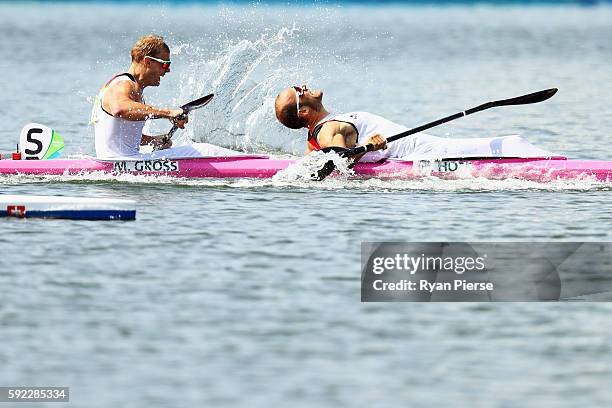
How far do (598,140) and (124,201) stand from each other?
12.7 meters

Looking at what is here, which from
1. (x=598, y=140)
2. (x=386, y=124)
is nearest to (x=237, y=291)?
(x=386, y=124)

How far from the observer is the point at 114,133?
744 inches

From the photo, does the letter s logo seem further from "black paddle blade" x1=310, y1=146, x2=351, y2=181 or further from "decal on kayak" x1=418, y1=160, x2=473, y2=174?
"decal on kayak" x1=418, y1=160, x2=473, y2=174

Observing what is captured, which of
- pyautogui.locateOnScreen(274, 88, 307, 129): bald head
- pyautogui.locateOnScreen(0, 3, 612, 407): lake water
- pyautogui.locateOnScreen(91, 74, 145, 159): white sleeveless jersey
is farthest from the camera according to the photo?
pyautogui.locateOnScreen(91, 74, 145, 159): white sleeveless jersey

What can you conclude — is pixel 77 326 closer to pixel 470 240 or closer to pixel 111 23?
pixel 470 240

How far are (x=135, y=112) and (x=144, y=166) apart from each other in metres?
0.89

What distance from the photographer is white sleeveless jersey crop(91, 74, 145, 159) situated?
18.8 meters

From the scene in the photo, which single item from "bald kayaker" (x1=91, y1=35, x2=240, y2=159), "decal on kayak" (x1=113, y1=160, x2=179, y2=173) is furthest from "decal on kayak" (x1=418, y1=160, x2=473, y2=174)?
"decal on kayak" (x1=113, y1=160, x2=179, y2=173)

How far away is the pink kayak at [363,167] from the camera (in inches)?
725

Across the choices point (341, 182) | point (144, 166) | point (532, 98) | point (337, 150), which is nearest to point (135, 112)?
point (144, 166)

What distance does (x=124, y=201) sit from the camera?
1619cm

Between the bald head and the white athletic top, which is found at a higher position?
the bald head

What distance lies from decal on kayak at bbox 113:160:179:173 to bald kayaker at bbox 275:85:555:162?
186 cm

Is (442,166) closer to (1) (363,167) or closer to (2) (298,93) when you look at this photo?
(1) (363,167)
